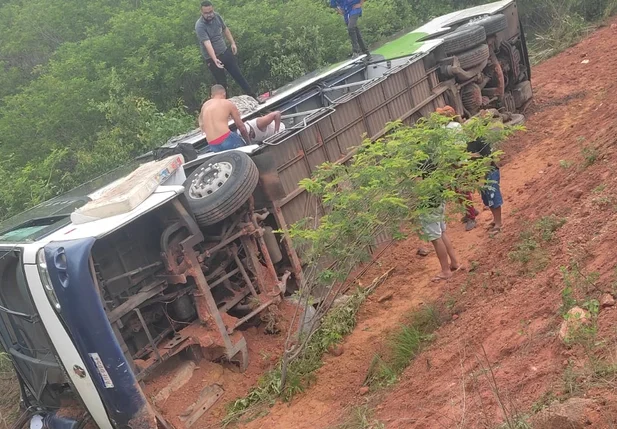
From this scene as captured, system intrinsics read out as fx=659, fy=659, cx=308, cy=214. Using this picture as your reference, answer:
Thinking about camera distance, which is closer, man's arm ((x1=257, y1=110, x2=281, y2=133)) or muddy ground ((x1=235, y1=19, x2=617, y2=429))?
muddy ground ((x1=235, y1=19, x2=617, y2=429))

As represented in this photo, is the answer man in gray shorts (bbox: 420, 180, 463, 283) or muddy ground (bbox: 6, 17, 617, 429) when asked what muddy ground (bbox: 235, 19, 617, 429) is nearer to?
muddy ground (bbox: 6, 17, 617, 429)

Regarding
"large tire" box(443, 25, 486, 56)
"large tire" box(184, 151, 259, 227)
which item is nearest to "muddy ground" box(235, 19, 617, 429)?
"large tire" box(184, 151, 259, 227)

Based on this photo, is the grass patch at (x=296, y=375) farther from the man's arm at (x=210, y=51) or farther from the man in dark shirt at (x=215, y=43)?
the man in dark shirt at (x=215, y=43)

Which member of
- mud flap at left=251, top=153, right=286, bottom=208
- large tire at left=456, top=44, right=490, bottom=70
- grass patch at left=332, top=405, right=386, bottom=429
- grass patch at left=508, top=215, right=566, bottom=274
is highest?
mud flap at left=251, top=153, right=286, bottom=208

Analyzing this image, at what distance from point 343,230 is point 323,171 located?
0.61 m

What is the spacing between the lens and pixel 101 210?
551 centimetres

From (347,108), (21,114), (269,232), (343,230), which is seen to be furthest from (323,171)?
(21,114)

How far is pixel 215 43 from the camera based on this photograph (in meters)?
9.93

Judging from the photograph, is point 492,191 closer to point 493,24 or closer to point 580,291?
point 580,291

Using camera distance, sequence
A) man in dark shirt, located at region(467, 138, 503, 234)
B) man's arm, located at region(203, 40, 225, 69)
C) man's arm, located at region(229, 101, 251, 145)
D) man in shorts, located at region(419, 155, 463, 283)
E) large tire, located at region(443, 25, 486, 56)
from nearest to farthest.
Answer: man in shorts, located at region(419, 155, 463, 283) → man in dark shirt, located at region(467, 138, 503, 234) → man's arm, located at region(229, 101, 251, 145) → man's arm, located at region(203, 40, 225, 69) → large tire, located at region(443, 25, 486, 56)

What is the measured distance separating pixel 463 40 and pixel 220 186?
19.4ft

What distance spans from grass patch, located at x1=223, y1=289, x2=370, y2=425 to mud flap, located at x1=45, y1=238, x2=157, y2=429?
842mm

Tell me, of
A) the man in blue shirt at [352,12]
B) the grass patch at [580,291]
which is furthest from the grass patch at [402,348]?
the man in blue shirt at [352,12]

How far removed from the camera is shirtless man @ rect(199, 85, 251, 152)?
737cm
